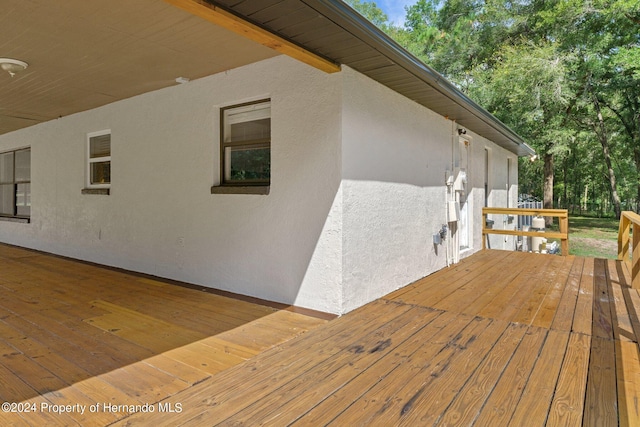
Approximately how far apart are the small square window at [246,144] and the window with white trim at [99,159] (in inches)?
104

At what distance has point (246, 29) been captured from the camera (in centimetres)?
238

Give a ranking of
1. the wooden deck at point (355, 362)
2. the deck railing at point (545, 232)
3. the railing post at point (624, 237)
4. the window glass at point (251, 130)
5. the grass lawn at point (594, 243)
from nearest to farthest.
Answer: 1. the wooden deck at point (355, 362)
2. the window glass at point (251, 130)
3. the railing post at point (624, 237)
4. the deck railing at point (545, 232)
5. the grass lawn at point (594, 243)

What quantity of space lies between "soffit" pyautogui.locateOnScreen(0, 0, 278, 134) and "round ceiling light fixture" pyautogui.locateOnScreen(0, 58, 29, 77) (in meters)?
0.08

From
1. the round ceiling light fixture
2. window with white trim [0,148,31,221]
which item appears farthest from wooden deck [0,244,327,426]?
window with white trim [0,148,31,221]

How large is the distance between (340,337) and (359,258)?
903mm

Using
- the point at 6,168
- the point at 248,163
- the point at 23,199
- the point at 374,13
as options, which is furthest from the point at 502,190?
the point at 374,13

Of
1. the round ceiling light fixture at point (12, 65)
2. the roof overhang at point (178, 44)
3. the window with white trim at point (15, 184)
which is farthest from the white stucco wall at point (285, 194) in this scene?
the window with white trim at point (15, 184)

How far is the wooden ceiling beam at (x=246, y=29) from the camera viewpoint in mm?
2073

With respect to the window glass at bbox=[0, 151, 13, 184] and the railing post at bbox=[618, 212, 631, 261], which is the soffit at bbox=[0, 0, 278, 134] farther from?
the railing post at bbox=[618, 212, 631, 261]

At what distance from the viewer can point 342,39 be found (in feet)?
8.74

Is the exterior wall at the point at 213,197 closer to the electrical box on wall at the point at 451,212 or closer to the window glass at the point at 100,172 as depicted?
the window glass at the point at 100,172

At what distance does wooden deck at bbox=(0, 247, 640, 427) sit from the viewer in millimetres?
1880

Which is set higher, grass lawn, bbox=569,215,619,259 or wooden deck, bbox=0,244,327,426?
wooden deck, bbox=0,244,327,426

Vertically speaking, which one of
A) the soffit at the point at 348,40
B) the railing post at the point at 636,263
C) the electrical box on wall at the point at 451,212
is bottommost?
the railing post at the point at 636,263
